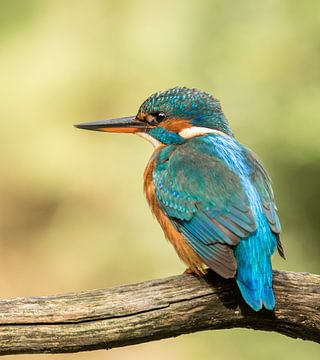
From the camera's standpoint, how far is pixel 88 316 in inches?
116

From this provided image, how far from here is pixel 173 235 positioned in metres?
3.42

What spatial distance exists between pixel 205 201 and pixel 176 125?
557 millimetres

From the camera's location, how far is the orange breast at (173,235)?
3.31 m

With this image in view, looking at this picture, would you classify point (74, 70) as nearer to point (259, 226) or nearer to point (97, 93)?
point (97, 93)

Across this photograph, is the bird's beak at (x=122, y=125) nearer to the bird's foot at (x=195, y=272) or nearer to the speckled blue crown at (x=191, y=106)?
the speckled blue crown at (x=191, y=106)

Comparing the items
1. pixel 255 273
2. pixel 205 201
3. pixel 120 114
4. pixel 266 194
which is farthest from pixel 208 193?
pixel 120 114

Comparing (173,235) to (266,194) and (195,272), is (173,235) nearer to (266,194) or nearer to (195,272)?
(195,272)

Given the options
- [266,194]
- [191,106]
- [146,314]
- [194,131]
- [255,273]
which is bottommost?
[146,314]

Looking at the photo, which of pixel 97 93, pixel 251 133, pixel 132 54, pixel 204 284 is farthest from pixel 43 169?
pixel 204 284

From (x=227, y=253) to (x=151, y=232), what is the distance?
8.22ft

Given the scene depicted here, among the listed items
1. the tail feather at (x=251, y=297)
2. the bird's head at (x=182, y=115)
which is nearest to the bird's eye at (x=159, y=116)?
the bird's head at (x=182, y=115)

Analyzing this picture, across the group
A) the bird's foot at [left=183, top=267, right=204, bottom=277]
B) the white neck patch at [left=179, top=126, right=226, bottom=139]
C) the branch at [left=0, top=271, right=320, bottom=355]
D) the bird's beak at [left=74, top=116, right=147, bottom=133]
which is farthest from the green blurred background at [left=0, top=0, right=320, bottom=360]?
the branch at [left=0, top=271, right=320, bottom=355]

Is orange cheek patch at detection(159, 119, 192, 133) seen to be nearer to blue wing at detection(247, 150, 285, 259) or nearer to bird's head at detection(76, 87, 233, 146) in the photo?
bird's head at detection(76, 87, 233, 146)

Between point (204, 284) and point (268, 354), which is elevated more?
point (204, 284)
